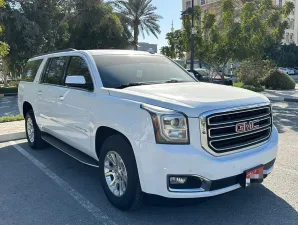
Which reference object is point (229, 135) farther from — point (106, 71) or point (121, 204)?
point (106, 71)

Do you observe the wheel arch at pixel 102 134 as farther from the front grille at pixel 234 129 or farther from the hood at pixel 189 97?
the front grille at pixel 234 129

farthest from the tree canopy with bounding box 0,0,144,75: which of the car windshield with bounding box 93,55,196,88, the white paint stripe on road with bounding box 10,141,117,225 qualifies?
the car windshield with bounding box 93,55,196,88

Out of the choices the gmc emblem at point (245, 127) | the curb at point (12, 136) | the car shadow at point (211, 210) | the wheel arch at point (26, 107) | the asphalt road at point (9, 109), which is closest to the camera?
the gmc emblem at point (245, 127)

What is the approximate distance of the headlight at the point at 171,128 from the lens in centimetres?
298

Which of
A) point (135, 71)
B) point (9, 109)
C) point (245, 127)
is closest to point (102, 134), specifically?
point (135, 71)

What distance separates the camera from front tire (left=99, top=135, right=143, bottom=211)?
3305 mm

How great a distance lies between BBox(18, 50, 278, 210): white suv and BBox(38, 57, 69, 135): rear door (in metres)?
0.27

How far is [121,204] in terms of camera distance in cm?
351

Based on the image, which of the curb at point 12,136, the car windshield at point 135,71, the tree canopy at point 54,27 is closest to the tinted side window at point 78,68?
the car windshield at point 135,71

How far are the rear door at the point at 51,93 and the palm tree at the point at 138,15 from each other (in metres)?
27.9

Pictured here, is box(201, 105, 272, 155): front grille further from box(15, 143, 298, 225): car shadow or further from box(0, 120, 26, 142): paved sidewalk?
box(0, 120, 26, 142): paved sidewalk

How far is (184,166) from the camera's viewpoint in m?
2.95

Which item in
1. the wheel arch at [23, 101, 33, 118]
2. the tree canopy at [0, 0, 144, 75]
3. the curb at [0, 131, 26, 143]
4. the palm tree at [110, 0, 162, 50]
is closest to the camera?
the wheel arch at [23, 101, 33, 118]

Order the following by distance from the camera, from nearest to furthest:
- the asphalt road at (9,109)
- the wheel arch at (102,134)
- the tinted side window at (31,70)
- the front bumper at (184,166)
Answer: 1. the front bumper at (184,166)
2. the wheel arch at (102,134)
3. the tinted side window at (31,70)
4. the asphalt road at (9,109)
